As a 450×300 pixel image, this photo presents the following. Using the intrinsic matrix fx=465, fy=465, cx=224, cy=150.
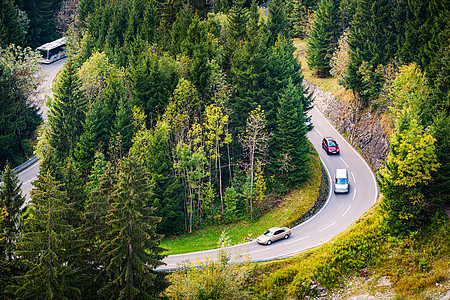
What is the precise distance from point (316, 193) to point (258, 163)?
7385mm

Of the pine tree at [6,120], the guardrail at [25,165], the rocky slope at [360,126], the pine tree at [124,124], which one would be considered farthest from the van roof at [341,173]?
the pine tree at [6,120]

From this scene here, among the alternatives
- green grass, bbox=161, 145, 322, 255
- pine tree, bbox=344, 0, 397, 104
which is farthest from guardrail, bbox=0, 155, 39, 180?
pine tree, bbox=344, 0, 397, 104

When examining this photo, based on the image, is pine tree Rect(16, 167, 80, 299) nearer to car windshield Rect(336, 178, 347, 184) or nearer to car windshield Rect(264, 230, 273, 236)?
car windshield Rect(264, 230, 273, 236)

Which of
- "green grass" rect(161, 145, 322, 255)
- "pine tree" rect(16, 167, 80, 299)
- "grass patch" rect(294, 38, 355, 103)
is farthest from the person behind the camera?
"grass patch" rect(294, 38, 355, 103)

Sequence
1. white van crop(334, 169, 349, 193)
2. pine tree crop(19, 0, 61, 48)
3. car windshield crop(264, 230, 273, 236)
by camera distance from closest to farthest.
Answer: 1. car windshield crop(264, 230, 273, 236)
2. white van crop(334, 169, 349, 193)
3. pine tree crop(19, 0, 61, 48)

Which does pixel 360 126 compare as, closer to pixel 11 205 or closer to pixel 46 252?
pixel 11 205

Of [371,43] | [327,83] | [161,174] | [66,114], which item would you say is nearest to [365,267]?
[161,174]

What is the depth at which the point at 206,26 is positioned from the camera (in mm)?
58438

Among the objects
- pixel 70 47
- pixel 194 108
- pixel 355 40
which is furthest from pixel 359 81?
pixel 70 47

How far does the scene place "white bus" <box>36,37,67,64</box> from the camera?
83.9 meters

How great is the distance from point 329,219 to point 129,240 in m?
25.5

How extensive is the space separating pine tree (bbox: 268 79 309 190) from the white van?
3.49 meters

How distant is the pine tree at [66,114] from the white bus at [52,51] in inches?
1390

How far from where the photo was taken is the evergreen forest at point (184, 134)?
29594mm
